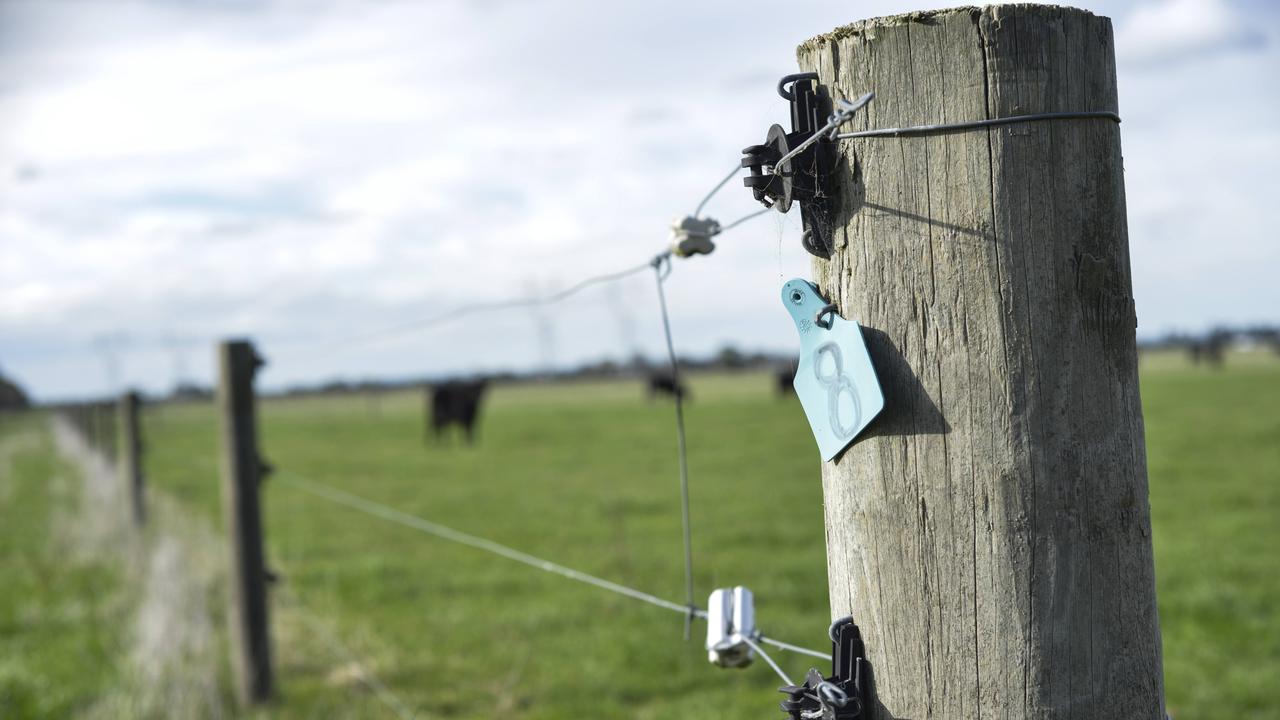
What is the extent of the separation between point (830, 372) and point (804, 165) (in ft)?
1.05

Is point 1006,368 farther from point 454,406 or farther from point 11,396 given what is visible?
point 454,406

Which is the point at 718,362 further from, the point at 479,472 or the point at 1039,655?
the point at 1039,655

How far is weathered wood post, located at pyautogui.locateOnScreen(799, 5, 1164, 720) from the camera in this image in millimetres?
1427

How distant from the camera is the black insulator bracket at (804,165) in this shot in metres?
1.56

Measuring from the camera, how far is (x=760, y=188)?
5.37ft

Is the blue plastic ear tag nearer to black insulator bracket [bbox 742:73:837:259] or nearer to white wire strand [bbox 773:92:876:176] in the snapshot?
black insulator bracket [bbox 742:73:837:259]

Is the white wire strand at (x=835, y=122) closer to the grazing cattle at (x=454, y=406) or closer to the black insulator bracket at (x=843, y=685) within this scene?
the black insulator bracket at (x=843, y=685)

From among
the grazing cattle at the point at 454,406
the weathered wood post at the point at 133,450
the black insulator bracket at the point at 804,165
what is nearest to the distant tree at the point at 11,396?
the weathered wood post at the point at 133,450

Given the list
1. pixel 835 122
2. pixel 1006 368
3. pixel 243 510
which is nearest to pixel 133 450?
pixel 243 510

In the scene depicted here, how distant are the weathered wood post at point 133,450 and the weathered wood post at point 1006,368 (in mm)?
8578

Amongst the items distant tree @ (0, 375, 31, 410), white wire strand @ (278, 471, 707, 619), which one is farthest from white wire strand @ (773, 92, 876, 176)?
distant tree @ (0, 375, 31, 410)

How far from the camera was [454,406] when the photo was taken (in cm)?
3319

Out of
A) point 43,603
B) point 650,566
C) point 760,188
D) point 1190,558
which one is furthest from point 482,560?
point 760,188

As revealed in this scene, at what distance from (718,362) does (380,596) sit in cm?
11949
